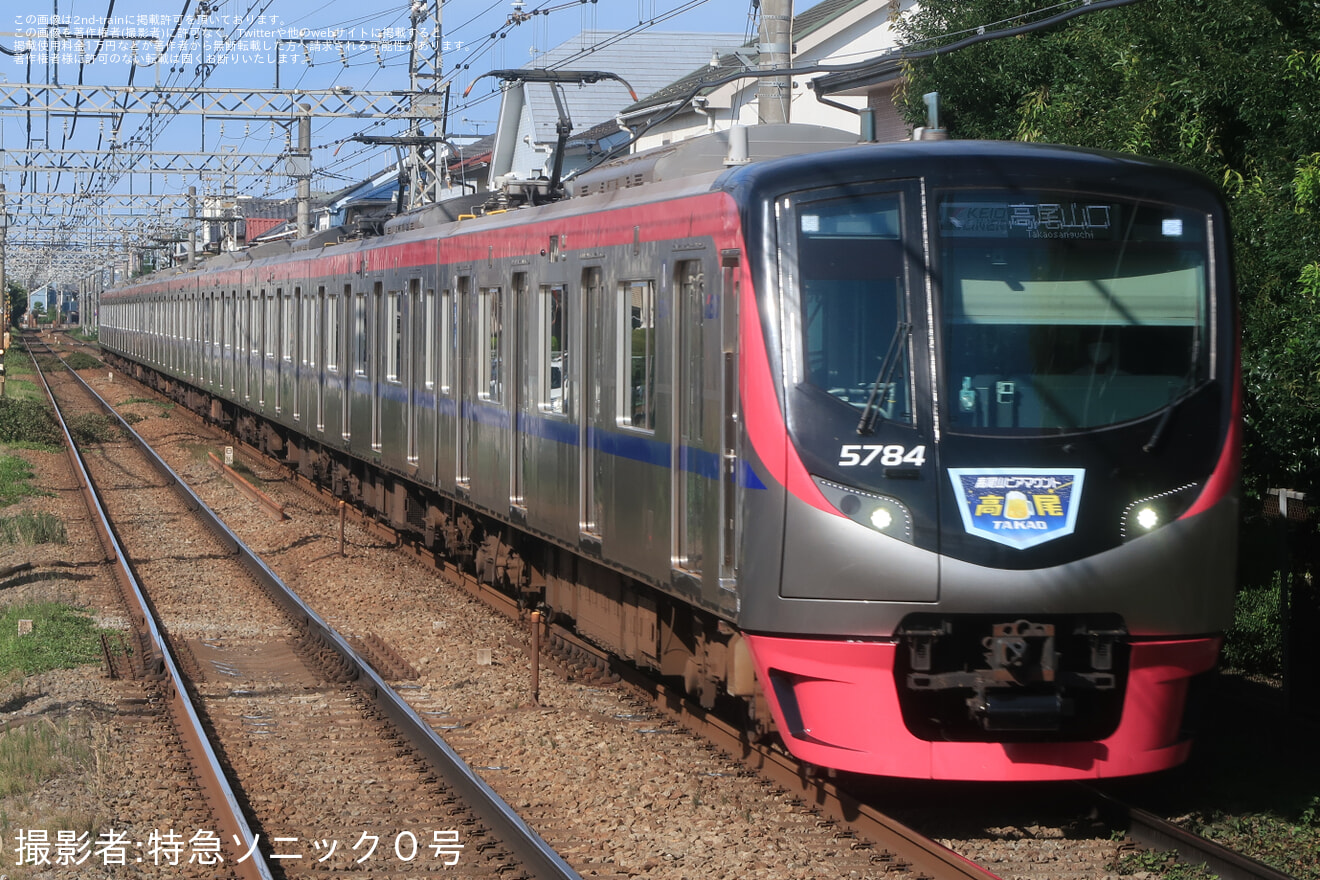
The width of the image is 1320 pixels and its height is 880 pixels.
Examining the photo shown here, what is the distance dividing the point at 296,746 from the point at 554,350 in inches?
106

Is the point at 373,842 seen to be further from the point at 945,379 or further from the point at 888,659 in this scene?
the point at 945,379

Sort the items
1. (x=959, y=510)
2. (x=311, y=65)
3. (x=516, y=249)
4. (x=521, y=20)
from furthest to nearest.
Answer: (x=311, y=65), (x=521, y=20), (x=516, y=249), (x=959, y=510)

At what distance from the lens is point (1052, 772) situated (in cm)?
621

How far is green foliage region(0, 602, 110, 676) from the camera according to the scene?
995cm

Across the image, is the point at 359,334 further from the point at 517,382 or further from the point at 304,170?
the point at 304,170

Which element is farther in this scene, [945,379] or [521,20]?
[521,20]

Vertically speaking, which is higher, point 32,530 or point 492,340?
point 492,340

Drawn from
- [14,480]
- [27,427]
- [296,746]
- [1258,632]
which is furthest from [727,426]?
[27,427]

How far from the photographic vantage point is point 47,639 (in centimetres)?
1056

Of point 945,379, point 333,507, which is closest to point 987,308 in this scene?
point 945,379

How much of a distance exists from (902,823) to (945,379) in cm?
180

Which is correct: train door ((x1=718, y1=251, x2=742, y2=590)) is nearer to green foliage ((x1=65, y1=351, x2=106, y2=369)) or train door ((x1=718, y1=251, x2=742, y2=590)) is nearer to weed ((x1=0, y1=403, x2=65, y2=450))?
weed ((x1=0, y1=403, x2=65, y2=450))

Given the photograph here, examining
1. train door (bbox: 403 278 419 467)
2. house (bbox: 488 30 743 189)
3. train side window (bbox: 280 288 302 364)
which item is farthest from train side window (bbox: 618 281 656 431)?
house (bbox: 488 30 743 189)

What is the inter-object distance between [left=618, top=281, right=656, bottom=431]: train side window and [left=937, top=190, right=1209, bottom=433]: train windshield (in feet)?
6.13
